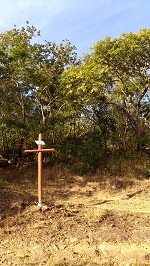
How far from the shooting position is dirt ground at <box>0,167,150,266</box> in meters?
4.86

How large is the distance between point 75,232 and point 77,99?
7.29 meters

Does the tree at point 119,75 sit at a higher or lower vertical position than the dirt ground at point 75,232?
higher

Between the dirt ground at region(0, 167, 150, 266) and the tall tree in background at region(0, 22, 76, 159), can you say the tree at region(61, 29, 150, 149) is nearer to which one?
the tall tree in background at region(0, 22, 76, 159)

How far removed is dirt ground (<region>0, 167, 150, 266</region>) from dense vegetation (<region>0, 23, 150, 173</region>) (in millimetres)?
3905

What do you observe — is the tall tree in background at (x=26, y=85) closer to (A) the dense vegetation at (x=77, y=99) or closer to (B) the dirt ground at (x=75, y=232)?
(A) the dense vegetation at (x=77, y=99)

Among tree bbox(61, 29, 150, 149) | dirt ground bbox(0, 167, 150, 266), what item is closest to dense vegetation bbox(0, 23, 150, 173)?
tree bbox(61, 29, 150, 149)

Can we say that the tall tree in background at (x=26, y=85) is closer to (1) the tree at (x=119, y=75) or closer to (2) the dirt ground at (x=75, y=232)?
(1) the tree at (x=119, y=75)

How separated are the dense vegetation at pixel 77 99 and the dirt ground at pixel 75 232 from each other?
12.8ft

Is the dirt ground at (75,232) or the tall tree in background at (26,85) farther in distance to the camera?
the tall tree in background at (26,85)

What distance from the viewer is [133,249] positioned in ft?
16.5

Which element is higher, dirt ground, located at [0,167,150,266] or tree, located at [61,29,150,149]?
tree, located at [61,29,150,149]

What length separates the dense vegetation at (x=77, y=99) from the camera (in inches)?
426

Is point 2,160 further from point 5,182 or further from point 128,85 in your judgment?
point 128,85

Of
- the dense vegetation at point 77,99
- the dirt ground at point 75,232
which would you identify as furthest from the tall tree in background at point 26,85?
the dirt ground at point 75,232
